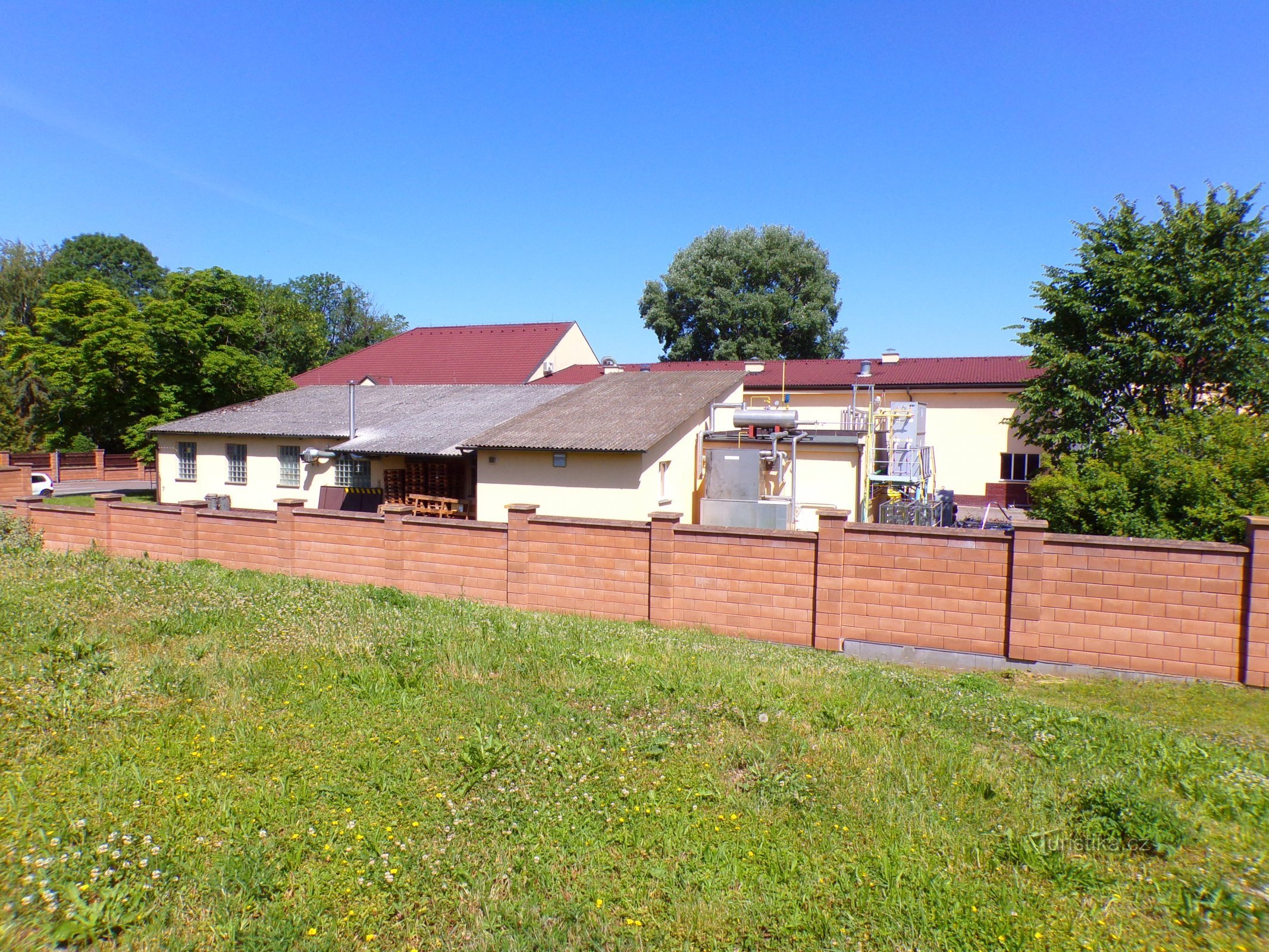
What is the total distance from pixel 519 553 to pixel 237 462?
56.3ft

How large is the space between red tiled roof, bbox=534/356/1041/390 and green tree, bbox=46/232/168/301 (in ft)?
137

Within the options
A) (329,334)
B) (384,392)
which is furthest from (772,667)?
(329,334)

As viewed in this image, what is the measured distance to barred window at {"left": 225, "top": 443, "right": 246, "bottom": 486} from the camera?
2478cm

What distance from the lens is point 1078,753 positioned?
5957mm

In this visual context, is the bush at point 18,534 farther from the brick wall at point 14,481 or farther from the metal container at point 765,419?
the metal container at point 765,419

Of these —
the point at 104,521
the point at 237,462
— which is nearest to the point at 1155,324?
the point at 104,521

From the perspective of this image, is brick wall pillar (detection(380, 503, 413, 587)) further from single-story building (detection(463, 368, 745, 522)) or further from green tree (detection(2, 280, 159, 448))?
green tree (detection(2, 280, 159, 448))

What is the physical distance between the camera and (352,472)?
2292cm

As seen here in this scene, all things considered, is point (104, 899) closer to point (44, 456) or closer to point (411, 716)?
point (411, 716)

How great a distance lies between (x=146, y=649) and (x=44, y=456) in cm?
4058

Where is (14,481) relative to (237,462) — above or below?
below

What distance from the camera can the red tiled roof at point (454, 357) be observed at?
37.3 m

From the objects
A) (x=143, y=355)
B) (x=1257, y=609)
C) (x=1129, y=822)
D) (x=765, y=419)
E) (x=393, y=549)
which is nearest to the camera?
(x=1129, y=822)

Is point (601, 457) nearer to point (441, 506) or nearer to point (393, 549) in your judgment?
point (441, 506)
